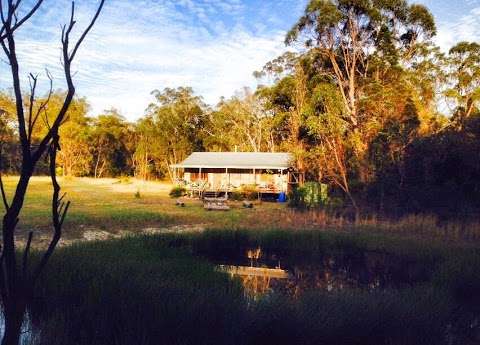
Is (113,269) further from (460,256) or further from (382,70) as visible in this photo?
(382,70)

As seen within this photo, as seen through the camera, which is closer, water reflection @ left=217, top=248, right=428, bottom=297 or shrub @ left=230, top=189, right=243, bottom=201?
water reflection @ left=217, top=248, right=428, bottom=297

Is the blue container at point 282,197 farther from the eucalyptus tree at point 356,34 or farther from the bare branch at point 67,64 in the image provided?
the bare branch at point 67,64

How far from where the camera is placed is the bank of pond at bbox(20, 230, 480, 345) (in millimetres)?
3893

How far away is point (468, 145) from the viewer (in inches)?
515

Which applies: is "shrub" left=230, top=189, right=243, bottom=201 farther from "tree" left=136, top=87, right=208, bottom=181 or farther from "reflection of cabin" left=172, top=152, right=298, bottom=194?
"tree" left=136, top=87, right=208, bottom=181

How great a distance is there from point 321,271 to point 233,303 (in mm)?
4061

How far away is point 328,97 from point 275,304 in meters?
20.8

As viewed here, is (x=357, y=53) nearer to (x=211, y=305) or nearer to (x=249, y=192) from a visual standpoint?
(x=249, y=192)

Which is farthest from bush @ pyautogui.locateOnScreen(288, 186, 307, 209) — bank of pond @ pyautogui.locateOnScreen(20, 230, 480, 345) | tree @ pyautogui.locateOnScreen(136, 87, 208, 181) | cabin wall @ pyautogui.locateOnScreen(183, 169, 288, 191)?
tree @ pyautogui.locateOnScreen(136, 87, 208, 181)

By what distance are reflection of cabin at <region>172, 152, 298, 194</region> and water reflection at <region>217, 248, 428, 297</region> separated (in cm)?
1585

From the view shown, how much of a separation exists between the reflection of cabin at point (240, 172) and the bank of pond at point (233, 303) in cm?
1755

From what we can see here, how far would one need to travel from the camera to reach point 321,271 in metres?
8.07

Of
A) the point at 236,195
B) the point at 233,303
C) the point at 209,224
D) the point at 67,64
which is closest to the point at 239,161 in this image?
the point at 236,195

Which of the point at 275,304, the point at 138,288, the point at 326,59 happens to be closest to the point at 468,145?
the point at 275,304
